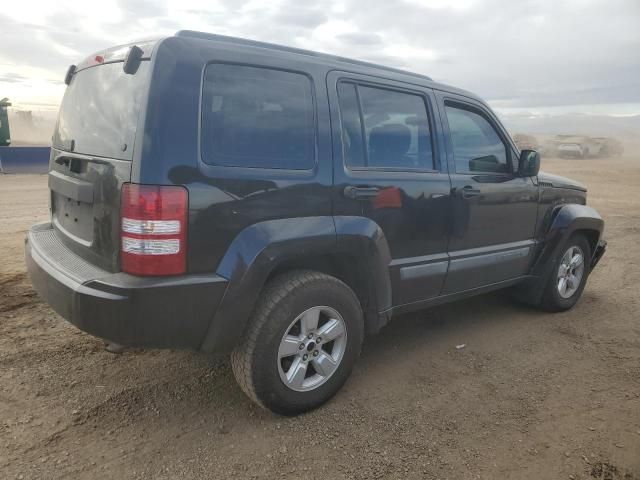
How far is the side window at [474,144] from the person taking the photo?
3670 millimetres

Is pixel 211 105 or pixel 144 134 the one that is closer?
pixel 144 134

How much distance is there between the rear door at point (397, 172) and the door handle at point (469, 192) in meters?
0.17

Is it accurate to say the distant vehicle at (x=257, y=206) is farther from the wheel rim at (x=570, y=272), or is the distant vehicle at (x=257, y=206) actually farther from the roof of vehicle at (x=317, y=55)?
the wheel rim at (x=570, y=272)

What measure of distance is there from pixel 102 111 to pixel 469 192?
2403 mm

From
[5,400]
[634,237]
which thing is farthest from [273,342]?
[634,237]

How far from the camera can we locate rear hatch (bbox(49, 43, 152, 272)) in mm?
2379

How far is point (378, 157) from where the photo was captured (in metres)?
3.16

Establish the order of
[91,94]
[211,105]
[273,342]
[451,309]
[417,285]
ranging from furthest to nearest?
1. [451,309]
2. [417,285]
3. [91,94]
4. [273,342]
5. [211,105]

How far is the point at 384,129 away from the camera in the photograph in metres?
3.24

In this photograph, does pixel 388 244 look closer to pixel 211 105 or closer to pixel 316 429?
pixel 316 429

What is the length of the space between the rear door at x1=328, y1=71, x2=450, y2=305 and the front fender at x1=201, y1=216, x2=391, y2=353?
150 mm

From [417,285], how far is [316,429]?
117cm

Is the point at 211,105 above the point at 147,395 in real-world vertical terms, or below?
above

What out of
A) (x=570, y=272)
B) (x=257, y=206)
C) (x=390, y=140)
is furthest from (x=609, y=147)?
(x=257, y=206)
